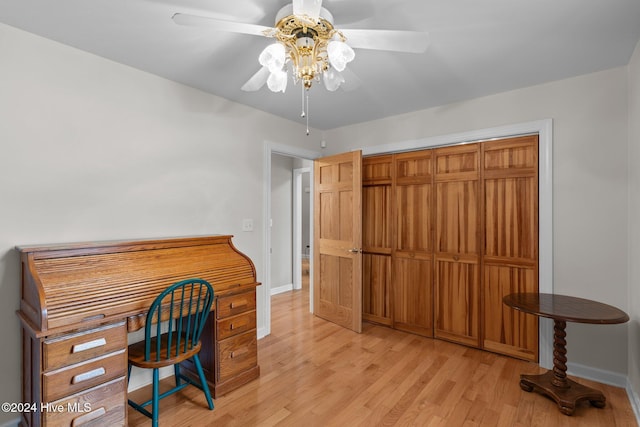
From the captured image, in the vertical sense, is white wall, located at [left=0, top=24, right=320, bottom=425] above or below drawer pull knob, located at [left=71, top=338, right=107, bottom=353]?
above

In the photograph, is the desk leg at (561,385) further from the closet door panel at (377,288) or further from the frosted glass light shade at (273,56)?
the frosted glass light shade at (273,56)

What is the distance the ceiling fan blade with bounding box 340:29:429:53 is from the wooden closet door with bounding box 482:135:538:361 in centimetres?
181

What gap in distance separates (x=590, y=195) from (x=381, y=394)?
2250 mm

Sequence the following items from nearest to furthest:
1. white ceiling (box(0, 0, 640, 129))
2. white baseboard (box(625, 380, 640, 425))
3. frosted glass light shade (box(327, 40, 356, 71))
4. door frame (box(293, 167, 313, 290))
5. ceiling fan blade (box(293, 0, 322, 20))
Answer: ceiling fan blade (box(293, 0, 322, 20)), frosted glass light shade (box(327, 40, 356, 71)), white ceiling (box(0, 0, 640, 129)), white baseboard (box(625, 380, 640, 425)), door frame (box(293, 167, 313, 290))

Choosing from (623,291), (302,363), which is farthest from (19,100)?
(623,291)

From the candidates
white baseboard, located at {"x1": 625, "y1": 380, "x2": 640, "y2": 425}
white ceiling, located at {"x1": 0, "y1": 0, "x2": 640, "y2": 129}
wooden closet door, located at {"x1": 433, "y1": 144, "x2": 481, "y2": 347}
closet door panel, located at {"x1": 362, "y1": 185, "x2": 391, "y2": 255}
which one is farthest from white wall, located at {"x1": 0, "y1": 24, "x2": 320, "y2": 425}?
white baseboard, located at {"x1": 625, "y1": 380, "x2": 640, "y2": 425}

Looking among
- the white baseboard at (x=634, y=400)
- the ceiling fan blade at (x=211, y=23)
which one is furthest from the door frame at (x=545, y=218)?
the ceiling fan blade at (x=211, y=23)

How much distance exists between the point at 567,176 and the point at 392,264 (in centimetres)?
183

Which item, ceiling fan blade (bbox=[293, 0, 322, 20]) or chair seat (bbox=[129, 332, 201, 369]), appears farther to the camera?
chair seat (bbox=[129, 332, 201, 369])

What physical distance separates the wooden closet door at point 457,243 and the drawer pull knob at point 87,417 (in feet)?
9.53

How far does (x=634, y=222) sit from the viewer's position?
2.22 m

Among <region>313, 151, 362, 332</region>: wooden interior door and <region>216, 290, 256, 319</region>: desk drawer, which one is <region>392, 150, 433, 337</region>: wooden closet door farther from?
<region>216, 290, 256, 319</region>: desk drawer

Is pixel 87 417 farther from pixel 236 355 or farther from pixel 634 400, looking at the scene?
pixel 634 400

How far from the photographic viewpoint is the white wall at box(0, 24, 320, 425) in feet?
6.20
